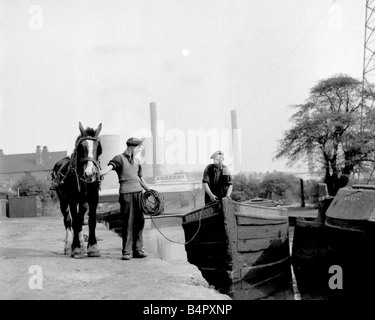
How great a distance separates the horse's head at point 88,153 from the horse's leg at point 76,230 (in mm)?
818

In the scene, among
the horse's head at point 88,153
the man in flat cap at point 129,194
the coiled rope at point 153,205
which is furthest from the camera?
the coiled rope at point 153,205

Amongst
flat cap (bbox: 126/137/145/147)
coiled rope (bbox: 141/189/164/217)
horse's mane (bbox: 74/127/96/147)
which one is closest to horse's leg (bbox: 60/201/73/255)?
coiled rope (bbox: 141/189/164/217)

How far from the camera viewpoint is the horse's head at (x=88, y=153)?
574 centimetres

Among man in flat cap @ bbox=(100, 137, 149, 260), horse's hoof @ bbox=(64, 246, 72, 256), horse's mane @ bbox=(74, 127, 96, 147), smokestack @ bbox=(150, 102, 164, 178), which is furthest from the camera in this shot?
smokestack @ bbox=(150, 102, 164, 178)

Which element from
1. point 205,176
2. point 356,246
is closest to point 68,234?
point 205,176

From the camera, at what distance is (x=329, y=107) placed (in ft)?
106

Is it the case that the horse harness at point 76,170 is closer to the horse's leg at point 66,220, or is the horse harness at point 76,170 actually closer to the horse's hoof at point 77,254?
the horse's leg at point 66,220

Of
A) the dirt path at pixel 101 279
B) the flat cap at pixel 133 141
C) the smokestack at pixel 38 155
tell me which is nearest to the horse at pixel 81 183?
the dirt path at pixel 101 279

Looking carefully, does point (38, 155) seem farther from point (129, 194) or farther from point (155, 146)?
point (129, 194)

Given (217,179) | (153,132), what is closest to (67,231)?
(217,179)

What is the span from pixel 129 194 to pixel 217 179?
2.73 meters

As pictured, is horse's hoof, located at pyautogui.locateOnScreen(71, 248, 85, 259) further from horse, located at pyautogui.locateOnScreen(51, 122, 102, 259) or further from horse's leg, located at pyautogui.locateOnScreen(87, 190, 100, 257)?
horse's leg, located at pyautogui.locateOnScreen(87, 190, 100, 257)

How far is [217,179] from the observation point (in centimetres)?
877

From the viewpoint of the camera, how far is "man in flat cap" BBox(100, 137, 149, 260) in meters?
6.59
